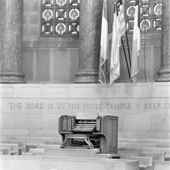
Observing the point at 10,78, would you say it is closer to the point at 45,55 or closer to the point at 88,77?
the point at 45,55

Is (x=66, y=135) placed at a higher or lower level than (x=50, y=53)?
lower

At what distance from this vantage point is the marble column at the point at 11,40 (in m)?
21.8

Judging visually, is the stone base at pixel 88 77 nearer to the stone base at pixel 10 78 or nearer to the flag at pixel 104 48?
the flag at pixel 104 48

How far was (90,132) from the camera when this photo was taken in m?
16.4

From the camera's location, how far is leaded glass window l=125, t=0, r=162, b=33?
71.6 ft

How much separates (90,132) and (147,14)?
6947 mm

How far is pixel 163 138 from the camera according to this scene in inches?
739

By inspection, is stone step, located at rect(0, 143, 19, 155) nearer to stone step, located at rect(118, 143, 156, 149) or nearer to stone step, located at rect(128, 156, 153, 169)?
stone step, located at rect(118, 143, 156, 149)

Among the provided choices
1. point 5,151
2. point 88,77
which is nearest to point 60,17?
point 88,77

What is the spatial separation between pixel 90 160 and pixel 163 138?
172 inches

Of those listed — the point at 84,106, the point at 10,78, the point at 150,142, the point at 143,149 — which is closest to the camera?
the point at 143,149

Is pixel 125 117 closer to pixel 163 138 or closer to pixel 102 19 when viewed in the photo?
pixel 163 138

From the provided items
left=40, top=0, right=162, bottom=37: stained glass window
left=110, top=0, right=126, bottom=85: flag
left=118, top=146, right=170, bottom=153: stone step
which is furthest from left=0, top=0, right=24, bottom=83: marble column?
left=118, top=146, right=170, bottom=153: stone step

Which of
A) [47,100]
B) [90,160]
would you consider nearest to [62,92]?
[47,100]
